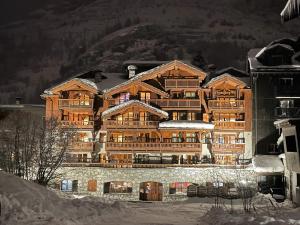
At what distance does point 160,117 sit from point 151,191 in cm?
824

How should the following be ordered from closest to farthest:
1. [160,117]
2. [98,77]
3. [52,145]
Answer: [52,145] → [160,117] → [98,77]

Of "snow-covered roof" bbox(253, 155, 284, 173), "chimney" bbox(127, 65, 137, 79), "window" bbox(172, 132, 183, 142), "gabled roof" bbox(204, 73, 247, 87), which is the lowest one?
"snow-covered roof" bbox(253, 155, 284, 173)

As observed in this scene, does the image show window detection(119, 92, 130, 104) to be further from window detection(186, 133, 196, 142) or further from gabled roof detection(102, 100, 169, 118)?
window detection(186, 133, 196, 142)

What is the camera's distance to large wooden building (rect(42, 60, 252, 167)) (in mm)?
48531

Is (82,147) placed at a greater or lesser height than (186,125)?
lesser

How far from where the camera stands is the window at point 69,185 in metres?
46.4

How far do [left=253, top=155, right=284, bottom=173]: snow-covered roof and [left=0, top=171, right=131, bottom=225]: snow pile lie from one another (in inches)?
995

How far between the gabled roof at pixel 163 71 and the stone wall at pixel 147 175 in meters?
10.2

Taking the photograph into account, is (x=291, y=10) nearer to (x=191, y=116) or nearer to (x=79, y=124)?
(x=191, y=116)

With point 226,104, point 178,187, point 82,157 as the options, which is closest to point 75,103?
point 82,157

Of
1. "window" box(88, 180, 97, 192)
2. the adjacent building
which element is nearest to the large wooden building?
the adjacent building

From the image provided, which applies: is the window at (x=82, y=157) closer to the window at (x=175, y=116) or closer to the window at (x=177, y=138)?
the window at (x=177, y=138)

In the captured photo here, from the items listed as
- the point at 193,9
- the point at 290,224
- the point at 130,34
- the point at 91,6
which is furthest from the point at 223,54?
the point at 290,224

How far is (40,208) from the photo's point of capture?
1834 centimetres
